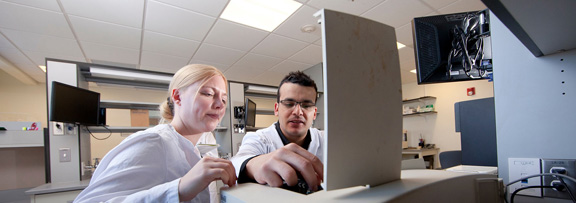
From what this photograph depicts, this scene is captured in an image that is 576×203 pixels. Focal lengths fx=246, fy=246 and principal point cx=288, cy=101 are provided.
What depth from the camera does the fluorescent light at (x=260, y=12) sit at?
2.53 meters

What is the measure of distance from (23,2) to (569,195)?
12.6 ft

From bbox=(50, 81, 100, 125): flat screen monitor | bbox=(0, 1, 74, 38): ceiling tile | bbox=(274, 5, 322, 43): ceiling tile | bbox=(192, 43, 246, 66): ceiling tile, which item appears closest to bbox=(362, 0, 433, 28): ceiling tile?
bbox=(274, 5, 322, 43): ceiling tile

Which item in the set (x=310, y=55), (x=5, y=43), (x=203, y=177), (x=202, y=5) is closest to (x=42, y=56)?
(x=5, y=43)

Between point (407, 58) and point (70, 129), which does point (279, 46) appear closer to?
point (407, 58)

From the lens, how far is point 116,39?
124 inches

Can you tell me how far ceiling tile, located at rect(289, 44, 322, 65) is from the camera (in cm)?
368

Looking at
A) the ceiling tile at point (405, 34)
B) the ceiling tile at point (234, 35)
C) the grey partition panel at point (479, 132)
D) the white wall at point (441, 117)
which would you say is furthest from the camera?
the white wall at point (441, 117)

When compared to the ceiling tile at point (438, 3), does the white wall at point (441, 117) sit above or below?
below

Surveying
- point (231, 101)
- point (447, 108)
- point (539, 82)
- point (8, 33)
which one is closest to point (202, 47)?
point (231, 101)

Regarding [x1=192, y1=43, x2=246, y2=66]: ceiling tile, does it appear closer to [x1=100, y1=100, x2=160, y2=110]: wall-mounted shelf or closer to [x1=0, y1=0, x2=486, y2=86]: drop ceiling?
[x1=0, y1=0, x2=486, y2=86]: drop ceiling

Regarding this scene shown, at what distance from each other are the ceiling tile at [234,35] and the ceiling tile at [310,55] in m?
0.76

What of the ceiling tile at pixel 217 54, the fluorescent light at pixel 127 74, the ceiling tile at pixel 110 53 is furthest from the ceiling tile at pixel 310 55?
the ceiling tile at pixel 110 53

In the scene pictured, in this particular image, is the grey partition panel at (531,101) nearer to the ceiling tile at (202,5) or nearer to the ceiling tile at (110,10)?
the ceiling tile at (202,5)

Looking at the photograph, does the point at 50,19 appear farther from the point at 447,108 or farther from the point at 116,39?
the point at 447,108
